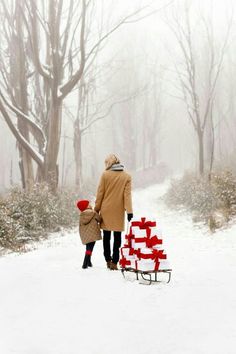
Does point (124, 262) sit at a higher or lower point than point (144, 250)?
lower

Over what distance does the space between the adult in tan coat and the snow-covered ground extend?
1.48ft

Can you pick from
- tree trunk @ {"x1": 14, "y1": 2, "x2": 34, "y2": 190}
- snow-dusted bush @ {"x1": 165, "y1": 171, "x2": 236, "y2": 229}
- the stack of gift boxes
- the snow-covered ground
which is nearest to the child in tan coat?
the snow-covered ground

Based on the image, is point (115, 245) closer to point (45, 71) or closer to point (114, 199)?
point (114, 199)

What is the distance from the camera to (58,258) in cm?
797

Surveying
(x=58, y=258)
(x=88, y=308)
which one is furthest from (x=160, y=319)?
(x=58, y=258)

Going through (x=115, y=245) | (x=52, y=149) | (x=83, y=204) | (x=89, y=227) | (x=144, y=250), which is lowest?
(x=115, y=245)

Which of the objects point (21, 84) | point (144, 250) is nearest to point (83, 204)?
point (144, 250)

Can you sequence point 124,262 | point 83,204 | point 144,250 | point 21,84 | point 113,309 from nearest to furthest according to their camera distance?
1. point 113,309
2. point 144,250
3. point 124,262
4. point 83,204
5. point 21,84

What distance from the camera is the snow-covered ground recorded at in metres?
3.79

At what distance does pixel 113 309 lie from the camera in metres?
4.72

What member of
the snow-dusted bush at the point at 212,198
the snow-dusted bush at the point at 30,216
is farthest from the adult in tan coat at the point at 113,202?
the snow-dusted bush at the point at 212,198

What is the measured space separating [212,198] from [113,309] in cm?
852

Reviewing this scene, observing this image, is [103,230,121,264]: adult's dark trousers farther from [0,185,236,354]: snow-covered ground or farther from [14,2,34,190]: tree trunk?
[14,2,34,190]: tree trunk

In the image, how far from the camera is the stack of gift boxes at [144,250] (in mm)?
5848
